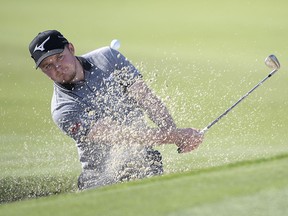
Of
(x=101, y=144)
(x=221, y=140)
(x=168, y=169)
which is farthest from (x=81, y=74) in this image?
(x=221, y=140)

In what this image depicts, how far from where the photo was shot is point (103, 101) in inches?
177

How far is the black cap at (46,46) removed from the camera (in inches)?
175

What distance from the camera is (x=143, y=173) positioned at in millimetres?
4656

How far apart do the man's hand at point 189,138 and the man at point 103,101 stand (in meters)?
0.10

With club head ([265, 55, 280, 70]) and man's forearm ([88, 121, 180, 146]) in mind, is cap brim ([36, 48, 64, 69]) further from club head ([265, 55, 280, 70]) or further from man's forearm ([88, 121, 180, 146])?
club head ([265, 55, 280, 70])

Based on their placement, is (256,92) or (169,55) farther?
(169,55)

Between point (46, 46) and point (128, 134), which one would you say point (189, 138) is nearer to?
point (128, 134)

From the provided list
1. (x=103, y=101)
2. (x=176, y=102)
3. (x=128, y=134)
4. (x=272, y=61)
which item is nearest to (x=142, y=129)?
(x=128, y=134)

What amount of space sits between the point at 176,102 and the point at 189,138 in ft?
7.58

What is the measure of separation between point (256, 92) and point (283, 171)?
429 cm

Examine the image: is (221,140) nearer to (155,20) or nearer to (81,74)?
(81,74)

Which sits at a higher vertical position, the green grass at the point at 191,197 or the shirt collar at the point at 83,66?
the green grass at the point at 191,197

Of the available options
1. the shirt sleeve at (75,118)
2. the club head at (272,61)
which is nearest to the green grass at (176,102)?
the shirt sleeve at (75,118)

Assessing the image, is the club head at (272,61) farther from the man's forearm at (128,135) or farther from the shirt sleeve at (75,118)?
the shirt sleeve at (75,118)
